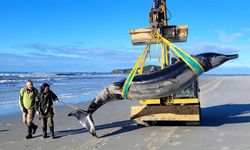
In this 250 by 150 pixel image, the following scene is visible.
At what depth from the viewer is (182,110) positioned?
35.7 ft

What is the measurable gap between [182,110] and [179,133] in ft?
3.49

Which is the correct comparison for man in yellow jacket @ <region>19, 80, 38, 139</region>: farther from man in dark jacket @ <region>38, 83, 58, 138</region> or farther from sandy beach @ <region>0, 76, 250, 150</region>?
sandy beach @ <region>0, 76, 250, 150</region>

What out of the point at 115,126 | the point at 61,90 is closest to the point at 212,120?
the point at 115,126

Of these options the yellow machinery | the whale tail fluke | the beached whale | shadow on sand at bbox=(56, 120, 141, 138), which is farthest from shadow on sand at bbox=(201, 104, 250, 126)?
the whale tail fluke

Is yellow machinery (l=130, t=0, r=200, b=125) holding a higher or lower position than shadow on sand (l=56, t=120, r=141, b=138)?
higher

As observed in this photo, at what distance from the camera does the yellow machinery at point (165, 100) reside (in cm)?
1080

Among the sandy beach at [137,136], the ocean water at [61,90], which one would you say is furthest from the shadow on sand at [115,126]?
the ocean water at [61,90]

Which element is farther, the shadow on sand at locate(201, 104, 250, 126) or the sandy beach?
the shadow on sand at locate(201, 104, 250, 126)

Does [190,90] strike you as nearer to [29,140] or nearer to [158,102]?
[158,102]

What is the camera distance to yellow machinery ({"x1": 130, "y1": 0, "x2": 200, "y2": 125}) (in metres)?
10.8

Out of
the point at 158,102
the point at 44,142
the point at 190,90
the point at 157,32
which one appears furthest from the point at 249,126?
the point at 44,142

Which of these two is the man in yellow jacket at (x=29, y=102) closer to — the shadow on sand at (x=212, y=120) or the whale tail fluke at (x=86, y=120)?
the shadow on sand at (x=212, y=120)

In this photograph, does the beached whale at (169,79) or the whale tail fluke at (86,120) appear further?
the whale tail fluke at (86,120)

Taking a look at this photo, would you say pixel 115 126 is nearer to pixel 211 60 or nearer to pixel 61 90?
Result: pixel 211 60
